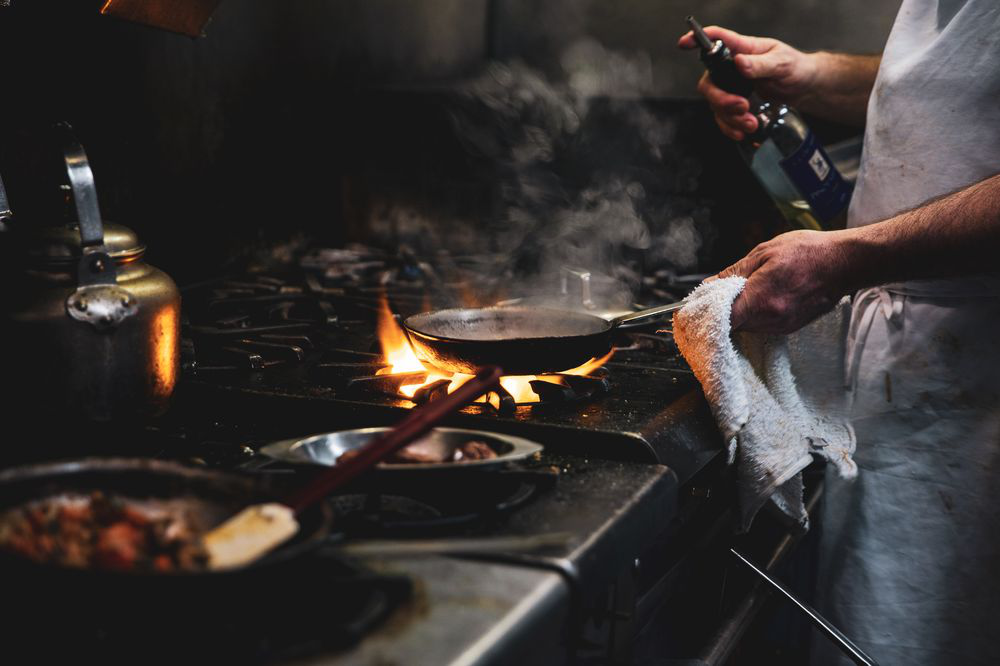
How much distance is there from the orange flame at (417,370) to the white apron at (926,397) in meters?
0.54

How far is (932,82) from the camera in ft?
5.16

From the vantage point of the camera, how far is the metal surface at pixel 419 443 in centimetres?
89

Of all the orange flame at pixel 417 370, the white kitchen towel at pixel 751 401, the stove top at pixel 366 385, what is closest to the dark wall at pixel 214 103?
the stove top at pixel 366 385

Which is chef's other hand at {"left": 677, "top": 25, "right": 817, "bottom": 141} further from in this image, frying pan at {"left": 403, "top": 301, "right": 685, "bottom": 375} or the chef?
frying pan at {"left": 403, "top": 301, "right": 685, "bottom": 375}

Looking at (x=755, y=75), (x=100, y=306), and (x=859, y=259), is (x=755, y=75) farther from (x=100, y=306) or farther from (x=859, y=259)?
(x=100, y=306)

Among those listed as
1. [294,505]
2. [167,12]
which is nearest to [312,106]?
[167,12]

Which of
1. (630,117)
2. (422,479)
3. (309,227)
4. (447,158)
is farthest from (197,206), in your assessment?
(422,479)

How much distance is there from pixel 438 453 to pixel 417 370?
0.38m

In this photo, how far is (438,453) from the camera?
1.01 metres

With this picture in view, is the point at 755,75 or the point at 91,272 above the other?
the point at 755,75

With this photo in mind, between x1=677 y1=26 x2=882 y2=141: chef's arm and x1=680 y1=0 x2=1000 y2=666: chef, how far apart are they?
271 mm

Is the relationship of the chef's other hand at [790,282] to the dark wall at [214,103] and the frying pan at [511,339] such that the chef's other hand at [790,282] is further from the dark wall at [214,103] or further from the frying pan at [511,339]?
the dark wall at [214,103]

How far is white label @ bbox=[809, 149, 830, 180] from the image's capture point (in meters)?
1.81

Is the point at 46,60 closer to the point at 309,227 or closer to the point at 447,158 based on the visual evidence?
the point at 309,227
